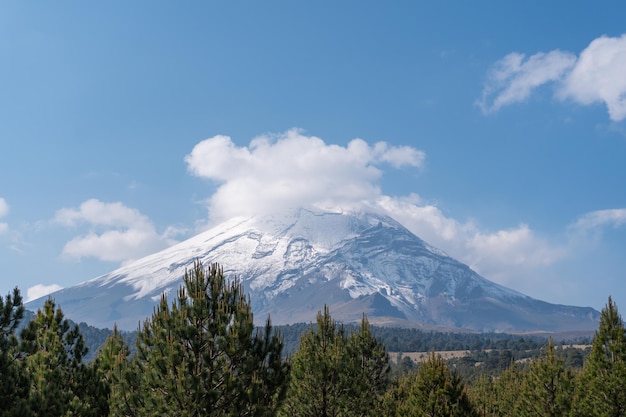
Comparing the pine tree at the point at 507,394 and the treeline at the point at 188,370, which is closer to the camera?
the treeline at the point at 188,370

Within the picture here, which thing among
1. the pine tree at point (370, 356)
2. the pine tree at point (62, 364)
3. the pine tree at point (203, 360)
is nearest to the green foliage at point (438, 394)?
the pine tree at point (370, 356)

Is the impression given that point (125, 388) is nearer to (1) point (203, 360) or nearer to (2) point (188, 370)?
(2) point (188, 370)

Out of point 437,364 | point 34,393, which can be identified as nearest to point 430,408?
point 437,364

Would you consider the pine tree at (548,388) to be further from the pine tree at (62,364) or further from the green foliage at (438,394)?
the pine tree at (62,364)

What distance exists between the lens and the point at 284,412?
36.0m

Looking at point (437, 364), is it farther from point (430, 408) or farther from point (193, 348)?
point (193, 348)

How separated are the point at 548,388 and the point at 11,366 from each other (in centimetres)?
3711

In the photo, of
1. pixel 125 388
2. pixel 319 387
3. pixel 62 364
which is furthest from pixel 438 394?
pixel 62 364

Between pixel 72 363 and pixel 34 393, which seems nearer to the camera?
pixel 34 393

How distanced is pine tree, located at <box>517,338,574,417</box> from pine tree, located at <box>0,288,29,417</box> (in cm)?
3583

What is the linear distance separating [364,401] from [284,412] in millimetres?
5165

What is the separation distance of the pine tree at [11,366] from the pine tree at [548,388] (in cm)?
3583

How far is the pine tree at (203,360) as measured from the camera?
20.2m

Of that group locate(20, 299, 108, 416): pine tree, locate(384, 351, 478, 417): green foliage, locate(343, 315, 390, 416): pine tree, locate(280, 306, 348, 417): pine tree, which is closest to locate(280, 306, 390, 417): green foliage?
locate(280, 306, 348, 417): pine tree
